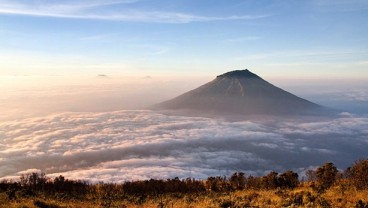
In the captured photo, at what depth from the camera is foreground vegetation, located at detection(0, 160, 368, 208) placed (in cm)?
1962

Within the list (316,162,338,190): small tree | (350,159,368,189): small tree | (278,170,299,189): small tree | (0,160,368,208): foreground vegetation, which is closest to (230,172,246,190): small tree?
(0,160,368,208): foreground vegetation

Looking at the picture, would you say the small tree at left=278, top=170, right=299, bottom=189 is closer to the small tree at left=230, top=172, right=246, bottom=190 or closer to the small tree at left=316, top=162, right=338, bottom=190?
the small tree at left=316, top=162, right=338, bottom=190

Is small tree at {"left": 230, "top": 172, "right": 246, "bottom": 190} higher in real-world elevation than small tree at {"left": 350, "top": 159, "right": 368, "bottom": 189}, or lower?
lower

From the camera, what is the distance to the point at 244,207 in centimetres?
1852

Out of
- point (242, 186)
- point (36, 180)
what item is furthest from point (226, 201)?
point (36, 180)

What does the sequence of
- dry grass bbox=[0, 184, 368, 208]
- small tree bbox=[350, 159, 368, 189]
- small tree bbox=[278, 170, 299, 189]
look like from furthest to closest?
small tree bbox=[278, 170, 299, 189], small tree bbox=[350, 159, 368, 189], dry grass bbox=[0, 184, 368, 208]

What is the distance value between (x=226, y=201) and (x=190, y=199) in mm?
3785

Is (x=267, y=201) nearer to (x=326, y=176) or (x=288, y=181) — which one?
(x=326, y=176)

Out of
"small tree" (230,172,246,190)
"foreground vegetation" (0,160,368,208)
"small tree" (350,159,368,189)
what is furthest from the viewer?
"small tree" (230,172,246,190)

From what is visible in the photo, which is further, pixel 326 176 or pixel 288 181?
pixel 288 181

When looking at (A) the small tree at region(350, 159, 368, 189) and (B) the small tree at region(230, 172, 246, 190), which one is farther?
(B) the small tree at region(230, 172, 246, 190)

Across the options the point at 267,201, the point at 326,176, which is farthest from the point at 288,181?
the point at 267,201

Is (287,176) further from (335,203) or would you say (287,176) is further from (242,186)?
(335,203)

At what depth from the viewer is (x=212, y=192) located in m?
26.6
